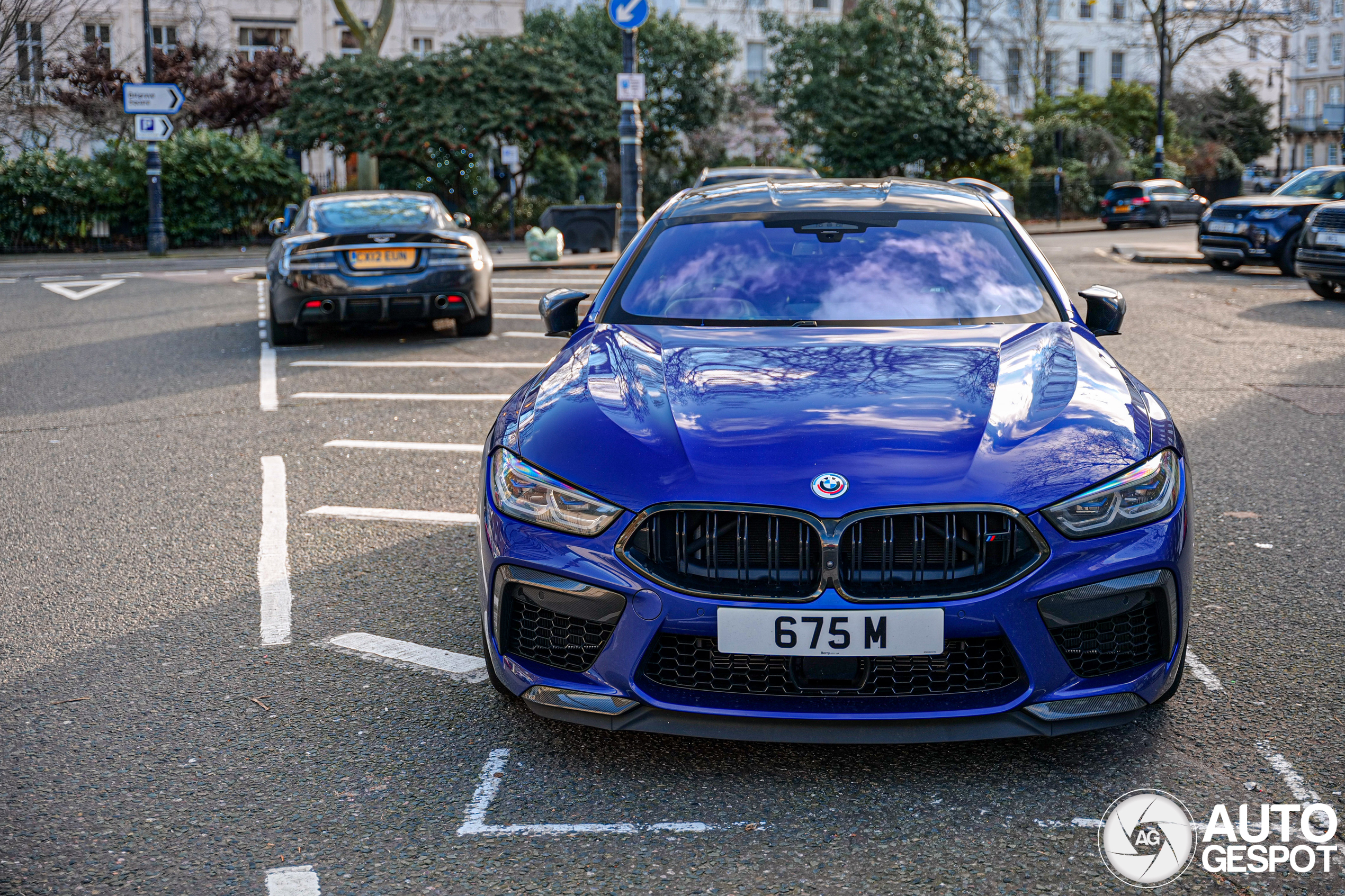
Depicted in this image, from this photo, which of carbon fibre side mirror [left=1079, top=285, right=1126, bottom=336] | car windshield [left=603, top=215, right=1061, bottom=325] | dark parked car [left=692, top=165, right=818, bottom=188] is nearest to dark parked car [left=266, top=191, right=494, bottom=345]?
dark parked car [left=692, top=165, right=818, bottom=188]

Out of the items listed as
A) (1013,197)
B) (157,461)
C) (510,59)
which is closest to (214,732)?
(157,461)

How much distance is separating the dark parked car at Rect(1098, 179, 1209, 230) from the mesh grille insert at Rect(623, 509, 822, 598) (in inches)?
1456

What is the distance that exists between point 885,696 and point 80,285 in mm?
18330

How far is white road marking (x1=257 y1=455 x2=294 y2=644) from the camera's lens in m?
4.40

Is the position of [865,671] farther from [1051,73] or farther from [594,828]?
[1051,73]

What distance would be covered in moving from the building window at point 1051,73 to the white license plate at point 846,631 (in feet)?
186

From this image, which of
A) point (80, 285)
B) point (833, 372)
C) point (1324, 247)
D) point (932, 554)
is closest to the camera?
point (932, 554)

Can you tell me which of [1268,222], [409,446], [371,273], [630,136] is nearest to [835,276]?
[409,446]

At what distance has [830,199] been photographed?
495cm

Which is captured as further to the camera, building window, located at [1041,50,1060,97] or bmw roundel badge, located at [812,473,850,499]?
building window, located at [1041,50,1060,97]

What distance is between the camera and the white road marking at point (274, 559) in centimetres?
440

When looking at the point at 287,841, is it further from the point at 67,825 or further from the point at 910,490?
the point at 910,490

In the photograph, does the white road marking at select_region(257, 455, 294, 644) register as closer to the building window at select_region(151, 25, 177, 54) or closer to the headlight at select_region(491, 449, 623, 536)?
the headlight at select_region(491, 449, 623, 536)

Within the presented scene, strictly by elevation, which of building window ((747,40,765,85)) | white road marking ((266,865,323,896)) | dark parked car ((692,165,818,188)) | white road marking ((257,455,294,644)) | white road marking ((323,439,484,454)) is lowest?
white road marking ((266,865,323,896))
